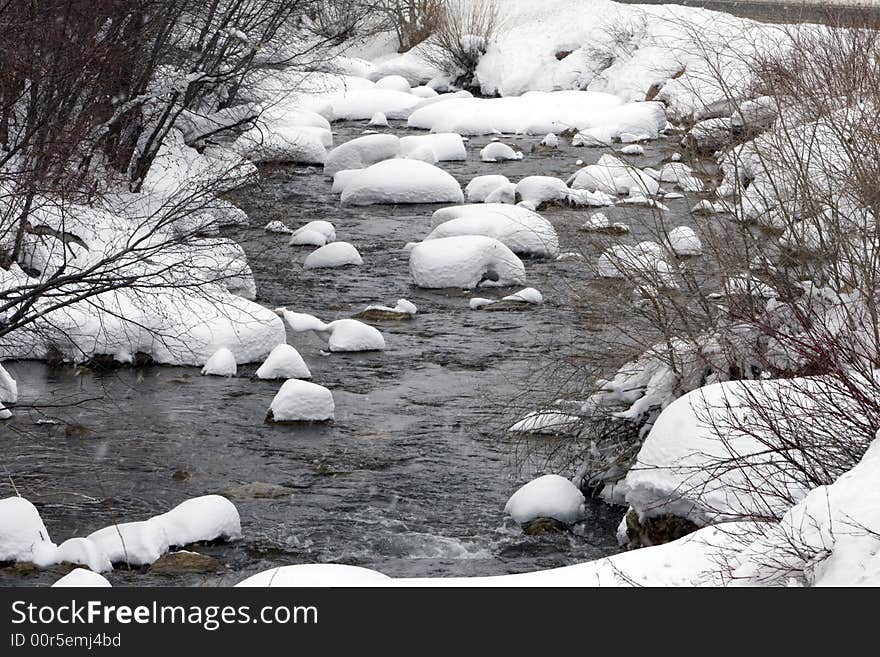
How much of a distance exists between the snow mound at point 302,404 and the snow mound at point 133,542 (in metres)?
2.72

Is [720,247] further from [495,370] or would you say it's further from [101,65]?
[101,65]

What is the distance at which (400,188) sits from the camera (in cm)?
2108

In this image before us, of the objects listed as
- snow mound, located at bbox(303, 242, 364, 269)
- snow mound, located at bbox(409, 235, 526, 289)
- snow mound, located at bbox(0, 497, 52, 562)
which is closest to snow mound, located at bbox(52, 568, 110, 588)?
snow mound, located at bbox(0, 497, 52, 562)

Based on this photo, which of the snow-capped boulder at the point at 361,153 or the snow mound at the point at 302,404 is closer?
the snow mound at the point at 302,404

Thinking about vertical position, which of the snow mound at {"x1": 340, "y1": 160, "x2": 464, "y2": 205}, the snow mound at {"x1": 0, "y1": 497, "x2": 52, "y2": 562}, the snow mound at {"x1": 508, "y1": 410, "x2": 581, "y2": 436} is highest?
the snow mound at {"x1": 340, "y1": 160, "x2": 464, "y2": 205}

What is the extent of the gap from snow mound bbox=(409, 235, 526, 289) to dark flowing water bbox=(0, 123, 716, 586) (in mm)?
680

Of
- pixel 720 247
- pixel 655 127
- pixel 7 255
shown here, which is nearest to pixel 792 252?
pixel 720 247

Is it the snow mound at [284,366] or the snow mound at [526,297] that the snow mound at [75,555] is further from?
the snow mound at [526,297]

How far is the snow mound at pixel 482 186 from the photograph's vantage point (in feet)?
69.7

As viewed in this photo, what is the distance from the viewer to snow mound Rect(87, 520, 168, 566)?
8281 millimetres

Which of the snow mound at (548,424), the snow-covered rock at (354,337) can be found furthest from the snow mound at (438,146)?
the snow mound at (548,424)

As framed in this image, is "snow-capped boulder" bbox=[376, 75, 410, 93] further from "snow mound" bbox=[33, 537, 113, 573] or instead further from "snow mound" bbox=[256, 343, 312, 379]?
"snow mound" bbox=[33, 537, 113, 573]

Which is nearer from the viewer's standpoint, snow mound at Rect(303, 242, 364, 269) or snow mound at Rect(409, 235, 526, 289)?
snow mound at Rect(409, 235, 526, 289)
